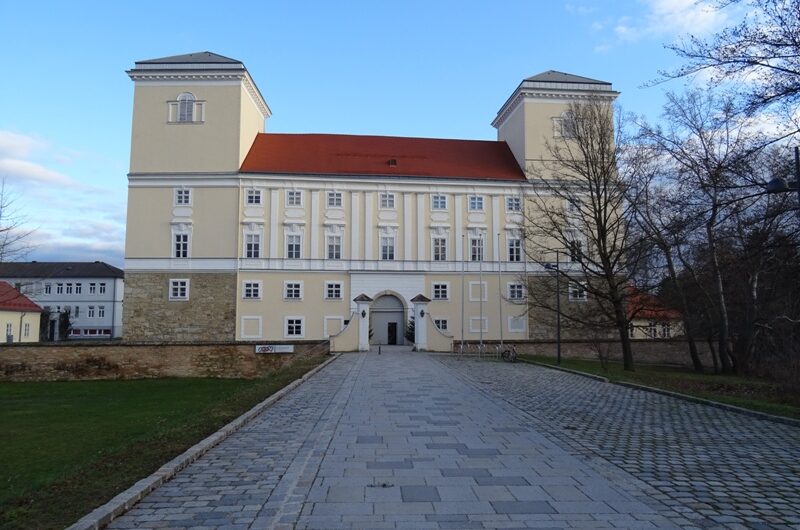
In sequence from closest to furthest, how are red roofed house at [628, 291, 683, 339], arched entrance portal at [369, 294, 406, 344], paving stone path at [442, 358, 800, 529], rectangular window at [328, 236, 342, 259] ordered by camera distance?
paving stone path at [442, 358, 800, 529] → red roofed house at [628, 291, 683, 339] → arched entrance portal at [369, 294, 406, 344] → rectangular window at [328, 236, 342, 259]

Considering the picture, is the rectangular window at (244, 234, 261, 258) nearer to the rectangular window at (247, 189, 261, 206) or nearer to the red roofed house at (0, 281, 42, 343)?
the rectangular window at (247, 189, 261, 206)

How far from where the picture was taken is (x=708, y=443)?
32.6ft

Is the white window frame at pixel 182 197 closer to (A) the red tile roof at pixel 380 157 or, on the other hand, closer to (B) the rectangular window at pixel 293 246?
(A) the red tile roof at pixel 380 157

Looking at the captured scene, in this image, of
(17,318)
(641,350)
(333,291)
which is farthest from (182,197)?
(641,350)

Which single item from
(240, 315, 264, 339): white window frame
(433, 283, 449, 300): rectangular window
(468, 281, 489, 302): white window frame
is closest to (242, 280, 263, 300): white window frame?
(240, 315, 264, 339): white window frame

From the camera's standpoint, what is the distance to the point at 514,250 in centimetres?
5122

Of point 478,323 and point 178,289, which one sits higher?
point 178,289

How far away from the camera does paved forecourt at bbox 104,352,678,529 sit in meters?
5.79

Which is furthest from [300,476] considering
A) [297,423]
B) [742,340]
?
[742,340]

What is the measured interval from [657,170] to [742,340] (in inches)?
425

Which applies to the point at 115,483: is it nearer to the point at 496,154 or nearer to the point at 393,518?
the point at 393,518

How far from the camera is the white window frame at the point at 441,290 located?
4969 cm

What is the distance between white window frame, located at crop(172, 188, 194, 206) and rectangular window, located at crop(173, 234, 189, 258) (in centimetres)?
251

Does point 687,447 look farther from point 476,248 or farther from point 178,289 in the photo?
point 178,289
